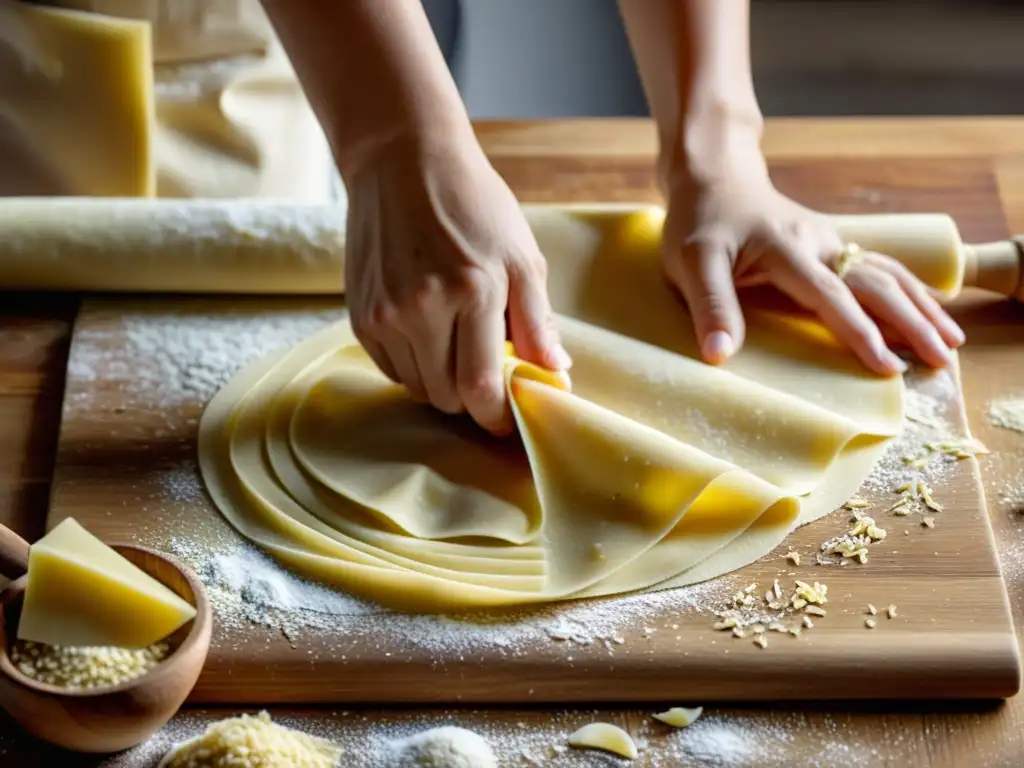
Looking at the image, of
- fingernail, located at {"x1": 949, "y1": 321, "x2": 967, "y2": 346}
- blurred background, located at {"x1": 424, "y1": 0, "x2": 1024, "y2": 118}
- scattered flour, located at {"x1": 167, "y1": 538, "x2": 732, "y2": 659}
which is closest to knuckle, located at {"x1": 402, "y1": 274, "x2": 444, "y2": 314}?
scattered flour, located at {"x1": 167, "y1": 538, "x2": 732, "y2": 659}

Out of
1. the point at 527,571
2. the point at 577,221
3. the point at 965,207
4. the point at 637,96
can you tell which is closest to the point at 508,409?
the point at 527,571

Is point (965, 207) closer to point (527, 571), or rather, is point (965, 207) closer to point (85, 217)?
point (527, 571)

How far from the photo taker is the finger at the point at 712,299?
1467 millimetres

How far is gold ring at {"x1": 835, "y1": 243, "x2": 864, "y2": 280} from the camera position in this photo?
1540 mm

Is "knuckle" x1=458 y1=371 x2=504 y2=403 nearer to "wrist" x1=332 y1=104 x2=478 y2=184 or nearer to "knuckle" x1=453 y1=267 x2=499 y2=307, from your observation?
"knuckle" x1=453 y1=267 x2=499 y2=307

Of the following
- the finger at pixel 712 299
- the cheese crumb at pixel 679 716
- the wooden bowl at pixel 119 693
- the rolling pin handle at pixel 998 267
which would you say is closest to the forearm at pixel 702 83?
the finger at pixel 712 299

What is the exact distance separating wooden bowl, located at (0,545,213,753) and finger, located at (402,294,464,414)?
1.12ft

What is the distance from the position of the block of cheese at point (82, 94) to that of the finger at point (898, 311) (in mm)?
989

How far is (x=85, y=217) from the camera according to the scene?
63.6 inches

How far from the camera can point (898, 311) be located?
151 cm

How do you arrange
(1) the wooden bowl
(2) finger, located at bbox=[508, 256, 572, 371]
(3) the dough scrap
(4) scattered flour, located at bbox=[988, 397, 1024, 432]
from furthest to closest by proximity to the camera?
(4) scattered flour, located at bbox=[988, 397, 1024, 432] → (2) finger, located at bbox=[508, 256, 572, 371] → (3) the dough scrap → (1) the wooden bowl

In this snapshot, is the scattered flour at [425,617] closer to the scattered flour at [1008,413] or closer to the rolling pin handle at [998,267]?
the scattered flour at [1008,413]

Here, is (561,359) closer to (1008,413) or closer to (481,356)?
(481,356)

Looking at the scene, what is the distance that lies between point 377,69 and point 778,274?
0.55 m
